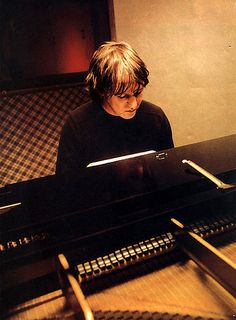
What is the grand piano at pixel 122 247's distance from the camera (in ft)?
2.90

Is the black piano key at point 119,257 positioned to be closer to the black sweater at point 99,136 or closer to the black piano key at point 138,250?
the black piano key at point 138,250

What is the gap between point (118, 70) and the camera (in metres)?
1.54

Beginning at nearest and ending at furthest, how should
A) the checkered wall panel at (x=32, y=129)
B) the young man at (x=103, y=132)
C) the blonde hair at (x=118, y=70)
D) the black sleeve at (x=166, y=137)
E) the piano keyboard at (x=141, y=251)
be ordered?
1. the piano keyboard at (x=141, y=251)
2. the blonde hair at (x=118, y=70)
3. the young man at (x=103, y=132)
4. the black sleeve at (x=166, y=137)
5. the checkered wall panel at (x=32, y=129)

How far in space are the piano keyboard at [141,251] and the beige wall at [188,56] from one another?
2829mm

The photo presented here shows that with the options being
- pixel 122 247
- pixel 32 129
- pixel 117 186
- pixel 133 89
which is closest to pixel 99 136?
pixel 133 89

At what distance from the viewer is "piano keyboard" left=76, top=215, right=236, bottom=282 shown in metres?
0.99

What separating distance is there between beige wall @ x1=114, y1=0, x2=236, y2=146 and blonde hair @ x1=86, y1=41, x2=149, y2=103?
77.2 inches

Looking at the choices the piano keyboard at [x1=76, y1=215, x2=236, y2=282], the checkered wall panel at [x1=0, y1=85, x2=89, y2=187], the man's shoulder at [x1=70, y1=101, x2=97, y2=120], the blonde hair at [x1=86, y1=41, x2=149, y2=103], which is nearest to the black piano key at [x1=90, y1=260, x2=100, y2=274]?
the piano keyboard at [x1=76, y1=215, x2=236, y2=282]

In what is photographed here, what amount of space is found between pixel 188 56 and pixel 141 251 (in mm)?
3385

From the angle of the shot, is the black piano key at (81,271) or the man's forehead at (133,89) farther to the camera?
the man's forehead at (133,89)

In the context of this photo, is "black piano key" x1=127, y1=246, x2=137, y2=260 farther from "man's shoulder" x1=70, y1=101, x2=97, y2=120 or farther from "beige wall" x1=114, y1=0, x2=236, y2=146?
"beige wall" x1=114, y1=0, x2=236, y2=146

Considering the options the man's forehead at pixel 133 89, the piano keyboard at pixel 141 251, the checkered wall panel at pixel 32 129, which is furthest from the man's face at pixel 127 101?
the checkered wall panel at pixel 32 129

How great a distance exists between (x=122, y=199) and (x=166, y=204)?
0.18 meters

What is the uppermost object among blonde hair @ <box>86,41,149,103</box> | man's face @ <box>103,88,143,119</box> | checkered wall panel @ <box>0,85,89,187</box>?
blonde hair @ <box>86,41,149,103</box>
